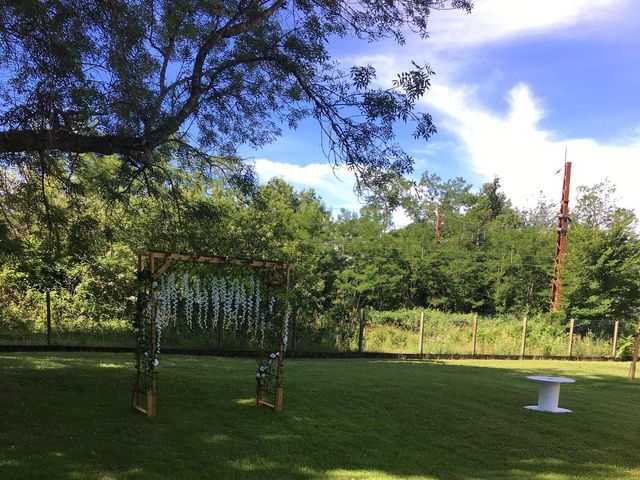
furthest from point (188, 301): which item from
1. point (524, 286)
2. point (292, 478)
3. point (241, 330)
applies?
point (524, 286)

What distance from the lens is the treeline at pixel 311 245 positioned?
10.4 metres

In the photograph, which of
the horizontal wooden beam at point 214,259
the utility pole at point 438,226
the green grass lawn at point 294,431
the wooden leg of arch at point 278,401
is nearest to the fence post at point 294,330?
the green grass lawn at point 294,431

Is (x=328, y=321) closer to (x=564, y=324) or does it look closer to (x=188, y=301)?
(x=188, y=301)

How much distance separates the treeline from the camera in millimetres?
10422

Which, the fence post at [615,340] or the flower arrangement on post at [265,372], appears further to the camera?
the fence post at [615,340]

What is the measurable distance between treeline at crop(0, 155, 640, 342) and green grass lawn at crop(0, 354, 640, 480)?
1.85 meters

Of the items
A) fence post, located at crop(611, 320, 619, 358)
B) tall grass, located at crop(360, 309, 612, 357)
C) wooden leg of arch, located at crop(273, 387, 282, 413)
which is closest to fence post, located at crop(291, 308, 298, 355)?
tall grass, located at crop(360, 309, 612, 357)

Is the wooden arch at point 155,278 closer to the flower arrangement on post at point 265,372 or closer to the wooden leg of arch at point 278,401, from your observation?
the wooden leg of arch at point 278,401

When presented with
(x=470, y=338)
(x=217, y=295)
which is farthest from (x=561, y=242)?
(x=217, y=295)

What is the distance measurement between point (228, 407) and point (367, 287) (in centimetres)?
2606

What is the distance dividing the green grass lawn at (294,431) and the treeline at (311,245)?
1.85 metres

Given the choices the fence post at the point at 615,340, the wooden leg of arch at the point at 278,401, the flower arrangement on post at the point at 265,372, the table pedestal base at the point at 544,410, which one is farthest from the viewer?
Answer: the fence post at the point at 615,340

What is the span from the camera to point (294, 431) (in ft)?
23.2

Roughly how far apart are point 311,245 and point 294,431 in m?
24.6
